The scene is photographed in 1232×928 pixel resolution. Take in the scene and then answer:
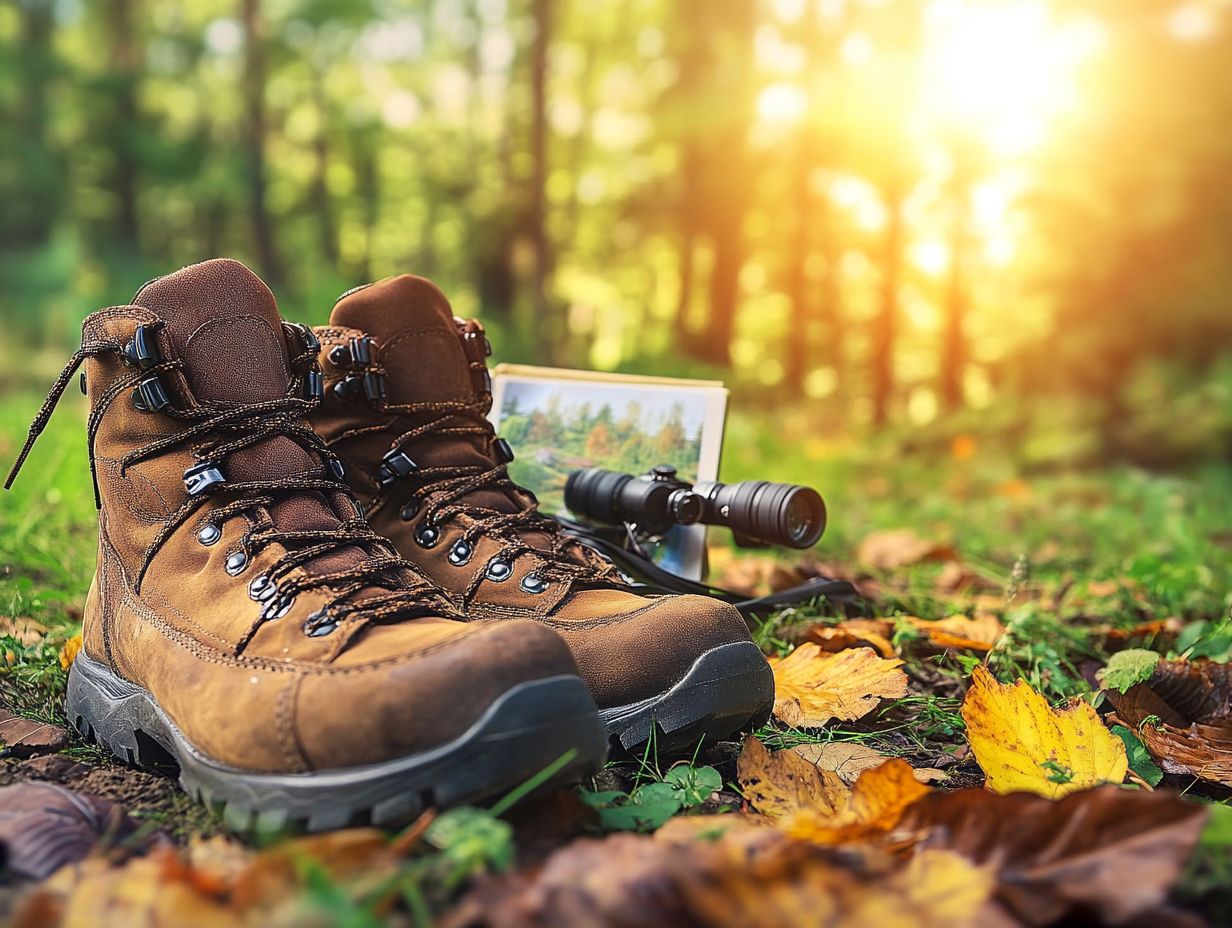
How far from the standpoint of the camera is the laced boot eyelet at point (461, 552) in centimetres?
180

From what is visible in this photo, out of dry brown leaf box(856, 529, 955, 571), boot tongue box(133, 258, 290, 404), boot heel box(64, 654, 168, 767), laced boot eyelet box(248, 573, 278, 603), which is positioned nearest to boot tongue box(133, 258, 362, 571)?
boot tongue box(133, 258, 290, 404)

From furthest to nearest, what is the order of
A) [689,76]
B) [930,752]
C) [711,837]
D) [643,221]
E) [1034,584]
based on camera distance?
[643,221], [689,76], [1034,584], [930,752], [711,837]

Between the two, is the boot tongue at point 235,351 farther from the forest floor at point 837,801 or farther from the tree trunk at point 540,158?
the tree trunk at point 540,158

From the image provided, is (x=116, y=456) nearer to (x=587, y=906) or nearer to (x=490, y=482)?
(x=490, y=482)

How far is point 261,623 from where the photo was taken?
4.63 feet

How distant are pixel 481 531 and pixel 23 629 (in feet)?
3.78

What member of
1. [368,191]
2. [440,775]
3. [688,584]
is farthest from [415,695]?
[368,191]

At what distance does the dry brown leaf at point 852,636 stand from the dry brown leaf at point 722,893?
1.12 metres

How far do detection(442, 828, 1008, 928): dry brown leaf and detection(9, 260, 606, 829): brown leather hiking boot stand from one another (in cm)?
23

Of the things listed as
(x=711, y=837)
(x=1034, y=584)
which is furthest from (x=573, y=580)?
(x=1034, y=584)

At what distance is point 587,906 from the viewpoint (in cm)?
90

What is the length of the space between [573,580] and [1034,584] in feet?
6.25

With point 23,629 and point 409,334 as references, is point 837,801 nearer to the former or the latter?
point 409,334

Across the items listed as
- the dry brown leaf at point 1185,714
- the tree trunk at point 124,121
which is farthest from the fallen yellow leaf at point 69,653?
the tree trunk at point 124,121
